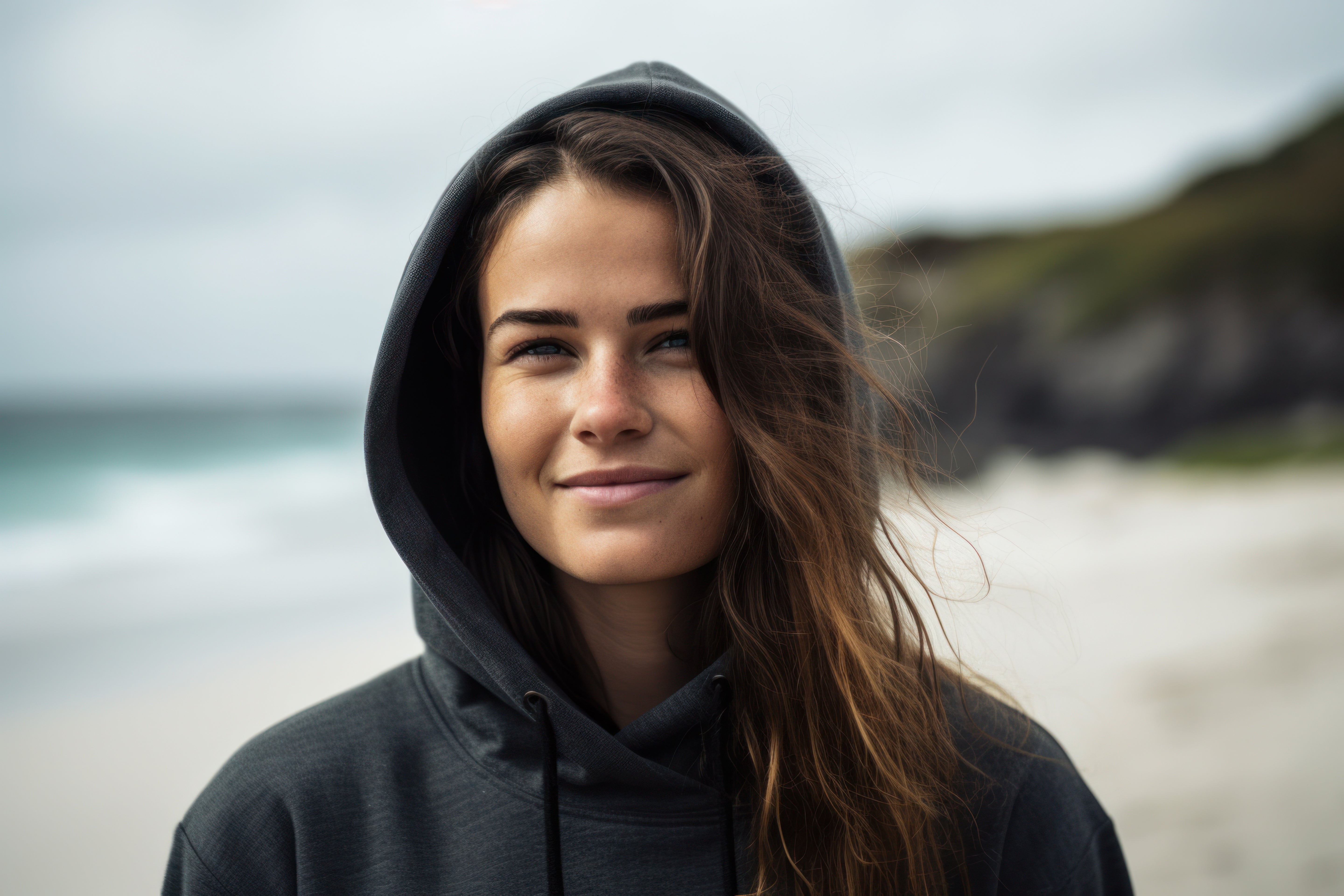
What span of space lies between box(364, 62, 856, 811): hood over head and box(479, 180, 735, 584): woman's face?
17cm

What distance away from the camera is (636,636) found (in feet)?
5.23

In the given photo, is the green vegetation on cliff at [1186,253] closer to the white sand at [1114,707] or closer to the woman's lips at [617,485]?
the white sand at [1114,707]

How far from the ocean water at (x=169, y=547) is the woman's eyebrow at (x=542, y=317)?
599 centimetres

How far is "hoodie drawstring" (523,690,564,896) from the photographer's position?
1.37 metres

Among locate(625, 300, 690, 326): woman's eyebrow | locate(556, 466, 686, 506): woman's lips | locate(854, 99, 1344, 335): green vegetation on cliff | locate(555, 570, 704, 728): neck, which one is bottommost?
locate(555, 570, 704, 728): neck

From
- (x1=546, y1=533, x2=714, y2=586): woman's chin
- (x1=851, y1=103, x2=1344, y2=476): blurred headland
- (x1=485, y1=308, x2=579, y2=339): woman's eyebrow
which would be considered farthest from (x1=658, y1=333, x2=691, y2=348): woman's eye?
(x1=851, y1=103, x2=1344, y2=476): blurred headland

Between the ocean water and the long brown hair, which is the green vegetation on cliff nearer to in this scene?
the ocean water

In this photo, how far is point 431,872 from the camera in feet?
4.54

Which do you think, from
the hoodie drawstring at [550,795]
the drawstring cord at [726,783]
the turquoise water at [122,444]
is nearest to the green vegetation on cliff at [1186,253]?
the drawstring cord at [726,783]

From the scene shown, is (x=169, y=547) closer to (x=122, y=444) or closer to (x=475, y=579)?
(x=122, y=444)

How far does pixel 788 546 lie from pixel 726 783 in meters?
0.40

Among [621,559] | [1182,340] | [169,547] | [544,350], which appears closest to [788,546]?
[621,559]

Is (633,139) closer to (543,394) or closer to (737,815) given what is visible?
(543,394)

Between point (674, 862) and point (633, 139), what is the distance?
3.85ft
